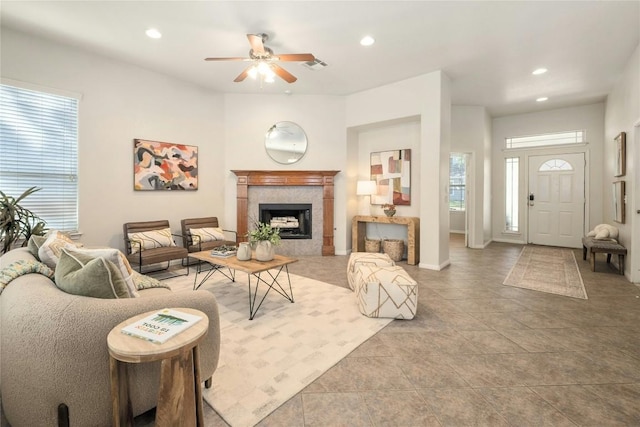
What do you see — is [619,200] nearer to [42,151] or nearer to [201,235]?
[201,235]

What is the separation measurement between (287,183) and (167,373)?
453cm

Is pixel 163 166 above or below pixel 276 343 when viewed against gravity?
above

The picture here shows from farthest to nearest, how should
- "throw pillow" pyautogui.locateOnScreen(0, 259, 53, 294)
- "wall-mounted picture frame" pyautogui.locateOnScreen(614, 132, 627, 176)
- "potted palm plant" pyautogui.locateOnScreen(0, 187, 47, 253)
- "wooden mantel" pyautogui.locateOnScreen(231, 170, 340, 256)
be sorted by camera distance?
1. "wooden mantel" pyautogui.locateOnScreen(231, 170, 340, 256)
2. "wall-mounted picture frame" pyautogui.locateOnScreen(614, 132, 627, 176)
3. "potted palm plant" pyautogui.locateOnScreen(0, 187, 47, 253)
4. "throw pillow" pyautogui.locateOnScreen(0, 259, 53, 294)

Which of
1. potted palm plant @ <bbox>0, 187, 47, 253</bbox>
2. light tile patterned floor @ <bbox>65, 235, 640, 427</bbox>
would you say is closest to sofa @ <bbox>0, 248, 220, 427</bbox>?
light tile patterned floor @ <bbox>65, 235, 640, 427</bbox>

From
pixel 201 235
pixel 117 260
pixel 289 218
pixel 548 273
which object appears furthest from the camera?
pixel 289 218

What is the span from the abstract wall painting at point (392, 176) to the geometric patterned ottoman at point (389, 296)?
2.83 meters

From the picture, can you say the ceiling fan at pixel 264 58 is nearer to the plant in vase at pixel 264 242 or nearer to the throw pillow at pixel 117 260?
the plant in vase at pixel 264 242

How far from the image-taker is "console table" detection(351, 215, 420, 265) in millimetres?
4957

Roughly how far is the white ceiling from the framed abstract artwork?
1165 mm

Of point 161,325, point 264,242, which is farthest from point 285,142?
point 161,325

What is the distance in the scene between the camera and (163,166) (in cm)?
477

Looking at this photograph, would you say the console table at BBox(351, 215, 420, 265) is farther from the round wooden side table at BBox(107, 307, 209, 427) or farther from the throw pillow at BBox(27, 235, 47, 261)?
the throw pillow at BBox(27, 235, 47, 261)

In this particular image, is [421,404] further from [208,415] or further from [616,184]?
[616,184]

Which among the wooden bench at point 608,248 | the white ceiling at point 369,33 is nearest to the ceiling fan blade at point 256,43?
the white ceiling at point 369,33
